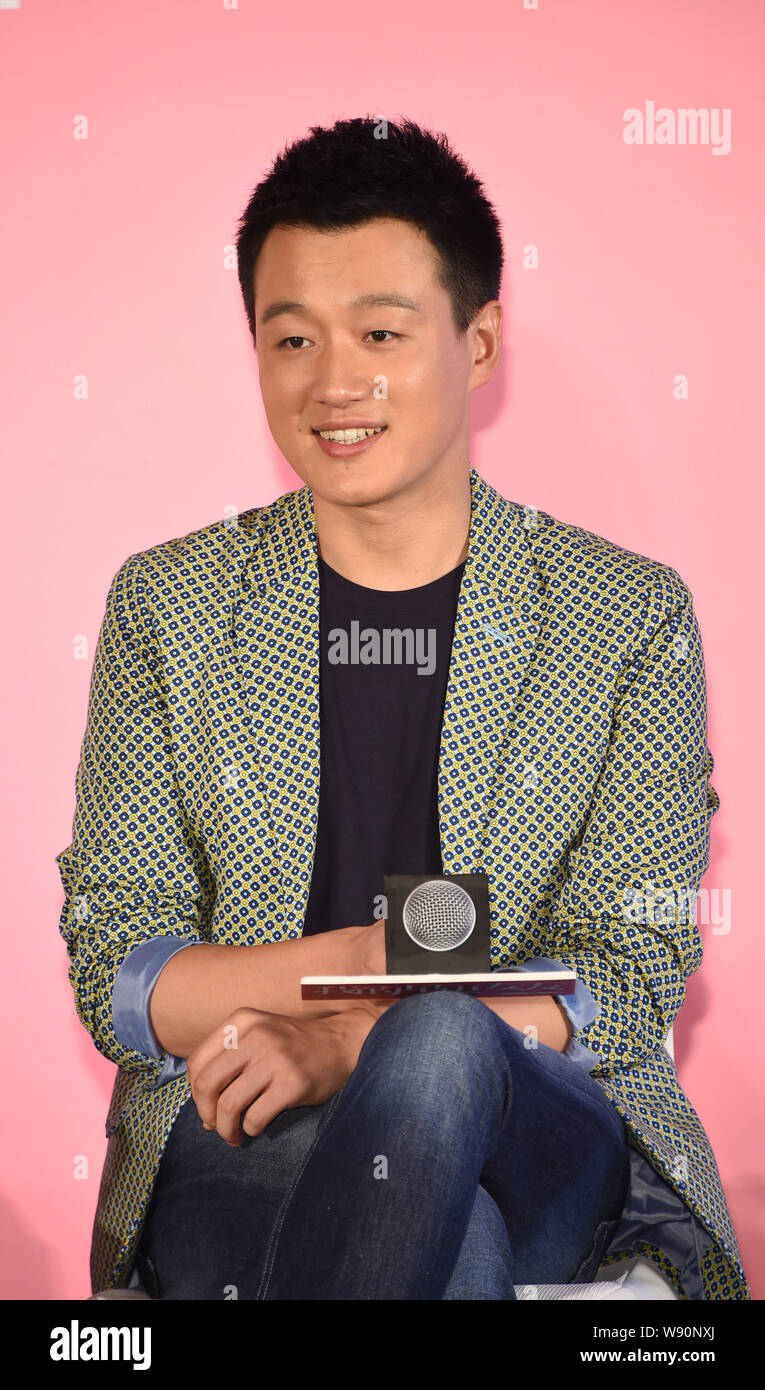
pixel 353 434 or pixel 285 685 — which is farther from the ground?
pixel 353 434

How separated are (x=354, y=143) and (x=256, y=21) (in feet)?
1.85

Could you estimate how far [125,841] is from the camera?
1595 millimetres

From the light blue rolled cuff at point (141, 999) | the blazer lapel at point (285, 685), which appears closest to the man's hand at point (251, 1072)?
the light blue rolled cuff at point (141, 999)

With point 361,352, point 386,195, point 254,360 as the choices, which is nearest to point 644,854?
point 361,352

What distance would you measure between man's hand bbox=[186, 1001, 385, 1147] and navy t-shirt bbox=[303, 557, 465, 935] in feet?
1.23

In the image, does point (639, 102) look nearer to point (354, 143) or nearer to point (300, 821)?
point (354, 143)

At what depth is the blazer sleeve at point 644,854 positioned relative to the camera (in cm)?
149

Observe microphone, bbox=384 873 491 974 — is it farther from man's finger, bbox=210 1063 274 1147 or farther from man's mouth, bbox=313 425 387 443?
man's mouth, bbox=313 425 387 443

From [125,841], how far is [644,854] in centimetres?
59

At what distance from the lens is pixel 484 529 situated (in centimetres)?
176

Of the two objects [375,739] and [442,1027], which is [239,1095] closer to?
[442,1027]

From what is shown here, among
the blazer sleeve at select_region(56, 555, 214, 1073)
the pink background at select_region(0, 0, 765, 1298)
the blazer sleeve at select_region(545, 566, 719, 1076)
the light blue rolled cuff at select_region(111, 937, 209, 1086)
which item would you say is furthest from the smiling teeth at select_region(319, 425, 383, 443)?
the light blue rolled cuff at select_region(111, 937, 209, 1086)

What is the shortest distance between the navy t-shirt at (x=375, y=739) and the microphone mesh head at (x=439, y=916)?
334mm

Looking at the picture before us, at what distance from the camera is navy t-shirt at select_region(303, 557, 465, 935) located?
1.64 metres
